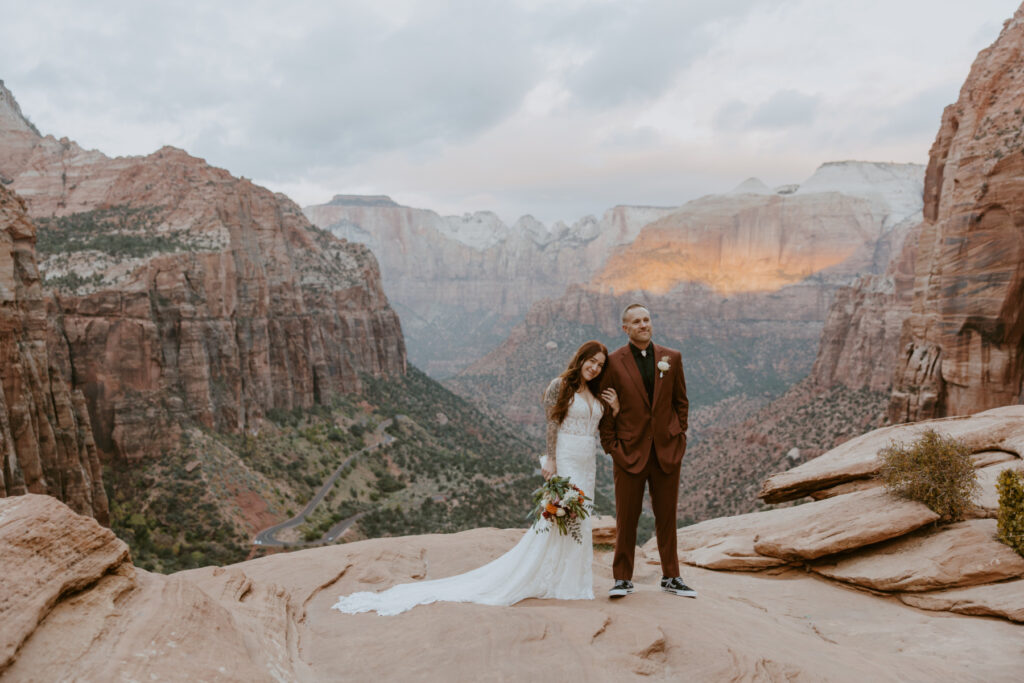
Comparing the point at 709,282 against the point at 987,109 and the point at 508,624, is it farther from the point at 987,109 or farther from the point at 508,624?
the point at 508,624

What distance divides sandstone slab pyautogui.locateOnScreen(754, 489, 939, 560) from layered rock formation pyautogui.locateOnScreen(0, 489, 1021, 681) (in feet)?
3.91

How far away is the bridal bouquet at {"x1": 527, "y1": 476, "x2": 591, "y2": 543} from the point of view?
7336mm

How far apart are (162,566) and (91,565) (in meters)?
27.1

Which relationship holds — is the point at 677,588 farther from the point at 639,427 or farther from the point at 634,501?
the point at 639,427

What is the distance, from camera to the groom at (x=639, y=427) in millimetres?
7453

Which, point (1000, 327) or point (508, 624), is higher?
point (1000, 327)

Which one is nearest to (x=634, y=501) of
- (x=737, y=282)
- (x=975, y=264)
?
(x=975, y=264)

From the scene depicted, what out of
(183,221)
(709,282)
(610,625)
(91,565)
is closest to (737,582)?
(610,625)

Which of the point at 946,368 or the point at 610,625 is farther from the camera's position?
the point at 946,368

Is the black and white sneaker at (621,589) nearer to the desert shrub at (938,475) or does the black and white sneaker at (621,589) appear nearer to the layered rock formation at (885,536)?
the layered rock formation at (885,536)

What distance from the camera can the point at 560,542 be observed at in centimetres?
758

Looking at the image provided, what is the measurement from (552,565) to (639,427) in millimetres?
2158

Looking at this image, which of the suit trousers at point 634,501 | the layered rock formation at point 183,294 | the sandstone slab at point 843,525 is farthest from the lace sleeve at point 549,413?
the layered rock formation at point 183,294

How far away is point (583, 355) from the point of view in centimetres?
744
